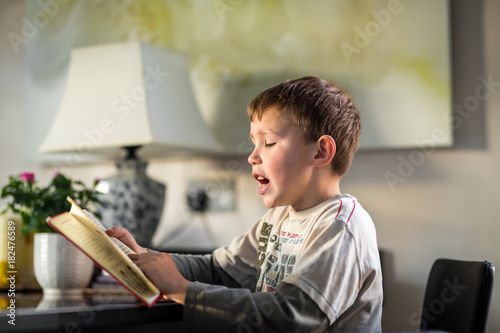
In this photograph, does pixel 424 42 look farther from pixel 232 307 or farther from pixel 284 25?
pixel 232 307

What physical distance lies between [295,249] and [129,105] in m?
1.05

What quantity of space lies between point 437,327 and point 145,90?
4.06ft

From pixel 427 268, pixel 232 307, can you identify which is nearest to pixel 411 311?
pixel 427 268

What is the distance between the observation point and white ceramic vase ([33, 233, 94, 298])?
4.50 ft

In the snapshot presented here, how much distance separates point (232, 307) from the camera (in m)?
0.97

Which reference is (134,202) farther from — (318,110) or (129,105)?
(318,110)

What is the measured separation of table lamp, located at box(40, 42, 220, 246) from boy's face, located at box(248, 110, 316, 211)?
82 centimetres

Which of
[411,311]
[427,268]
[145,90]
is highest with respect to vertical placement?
[145,90]

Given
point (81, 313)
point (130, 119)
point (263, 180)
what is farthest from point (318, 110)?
point (130, 119)

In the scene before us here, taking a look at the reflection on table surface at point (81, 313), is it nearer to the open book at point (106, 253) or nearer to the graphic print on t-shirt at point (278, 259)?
the open book at point (106, 253)

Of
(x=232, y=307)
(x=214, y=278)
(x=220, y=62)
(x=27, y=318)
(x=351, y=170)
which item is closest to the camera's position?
(x=27, y=318)

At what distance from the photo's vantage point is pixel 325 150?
1222 mm

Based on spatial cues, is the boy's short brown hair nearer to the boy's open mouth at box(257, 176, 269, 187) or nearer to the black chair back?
the boy's open mouth at box(257, 176, 269, 187)

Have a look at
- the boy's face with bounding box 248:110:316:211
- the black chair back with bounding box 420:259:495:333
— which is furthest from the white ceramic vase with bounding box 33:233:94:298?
the black chair back with bounding box 420:259:495:333
